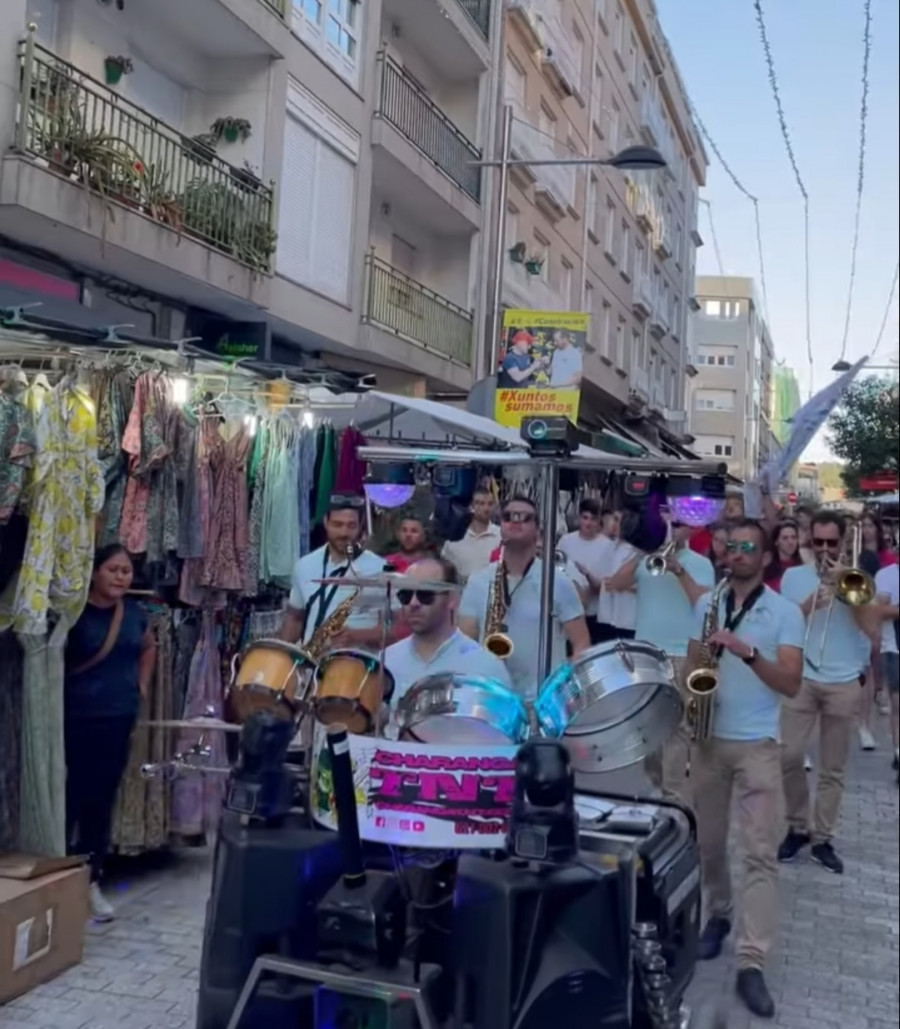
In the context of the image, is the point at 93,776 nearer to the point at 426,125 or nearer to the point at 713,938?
the point at 713,938

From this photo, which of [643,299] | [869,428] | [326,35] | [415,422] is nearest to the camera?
[415,422]

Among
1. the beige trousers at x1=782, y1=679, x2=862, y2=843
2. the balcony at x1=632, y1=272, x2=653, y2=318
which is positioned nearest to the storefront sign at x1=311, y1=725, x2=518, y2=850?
the beige trousers at x1=782, y1=679, x2=862, y2=843

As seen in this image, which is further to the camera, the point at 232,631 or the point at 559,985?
the point at 232,631

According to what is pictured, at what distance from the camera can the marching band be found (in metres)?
4.45

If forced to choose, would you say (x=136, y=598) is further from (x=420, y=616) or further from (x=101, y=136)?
(x=101, y=136)

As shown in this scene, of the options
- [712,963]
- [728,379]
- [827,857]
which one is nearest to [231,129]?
[827,857]

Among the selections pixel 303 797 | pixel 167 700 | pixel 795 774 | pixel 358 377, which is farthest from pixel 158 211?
pixel 303 797

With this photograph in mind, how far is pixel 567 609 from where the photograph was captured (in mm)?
5324

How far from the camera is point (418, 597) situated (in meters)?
4.12

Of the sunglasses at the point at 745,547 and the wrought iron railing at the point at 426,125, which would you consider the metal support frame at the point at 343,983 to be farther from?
the wrought iron railing at the point at 426,125

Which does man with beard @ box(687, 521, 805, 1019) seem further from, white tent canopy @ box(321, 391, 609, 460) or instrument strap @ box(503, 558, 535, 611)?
white tent canopy @ box(321, 391, 609, 460)

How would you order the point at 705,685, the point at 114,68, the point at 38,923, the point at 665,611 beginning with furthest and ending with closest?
the point at 114,68 → the point at 665,611 → the point at 705,685 → the point at 38,923

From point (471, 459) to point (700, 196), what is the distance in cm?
590

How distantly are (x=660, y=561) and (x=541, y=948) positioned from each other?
364cm
